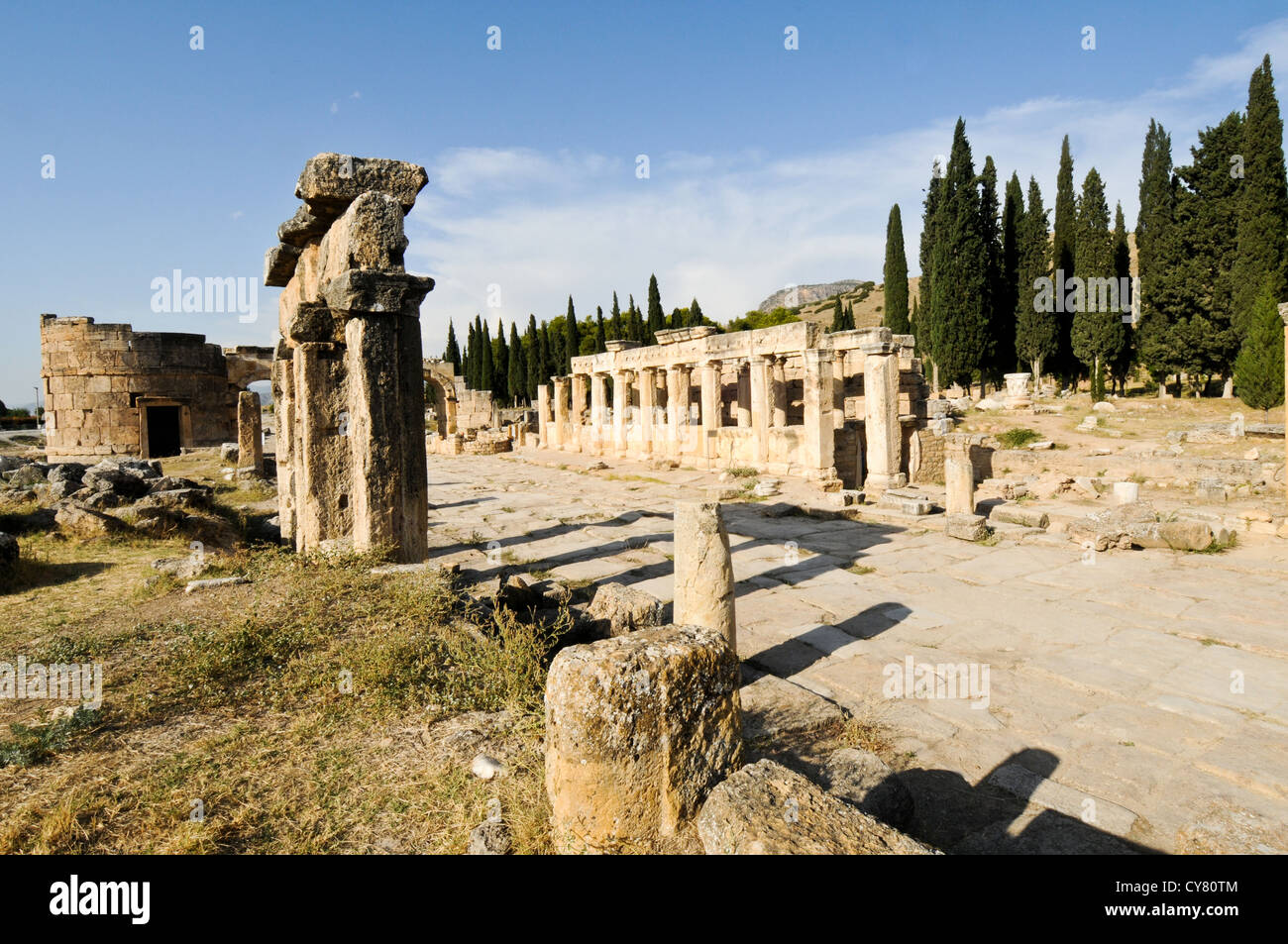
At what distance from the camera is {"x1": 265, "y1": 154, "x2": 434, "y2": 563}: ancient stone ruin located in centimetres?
674

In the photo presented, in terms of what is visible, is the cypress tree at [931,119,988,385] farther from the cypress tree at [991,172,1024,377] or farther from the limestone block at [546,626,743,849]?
the limestone block at [546,626,743,849]

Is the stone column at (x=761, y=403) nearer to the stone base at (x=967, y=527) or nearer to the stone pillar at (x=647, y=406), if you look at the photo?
the stone pillar at (x=647, y=406)

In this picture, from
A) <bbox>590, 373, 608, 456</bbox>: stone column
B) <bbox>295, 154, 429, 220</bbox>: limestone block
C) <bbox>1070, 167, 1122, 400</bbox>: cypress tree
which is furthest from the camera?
<bbox>1070, 167, 1122, 400</bbox>: cypress tree

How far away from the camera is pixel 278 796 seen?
10.1 feet

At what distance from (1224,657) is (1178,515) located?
6.64 metres

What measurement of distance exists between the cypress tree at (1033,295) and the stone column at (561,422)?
73.8 feet

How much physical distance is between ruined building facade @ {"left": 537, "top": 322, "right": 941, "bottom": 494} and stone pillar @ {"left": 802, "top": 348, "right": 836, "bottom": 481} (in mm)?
26

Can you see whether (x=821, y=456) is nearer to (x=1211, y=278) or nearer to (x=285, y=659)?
(x=285, y=659)

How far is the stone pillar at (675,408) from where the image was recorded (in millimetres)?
23391

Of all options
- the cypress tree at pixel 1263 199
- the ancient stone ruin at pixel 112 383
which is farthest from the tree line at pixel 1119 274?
the ancient stone ruin at pixel 112 383

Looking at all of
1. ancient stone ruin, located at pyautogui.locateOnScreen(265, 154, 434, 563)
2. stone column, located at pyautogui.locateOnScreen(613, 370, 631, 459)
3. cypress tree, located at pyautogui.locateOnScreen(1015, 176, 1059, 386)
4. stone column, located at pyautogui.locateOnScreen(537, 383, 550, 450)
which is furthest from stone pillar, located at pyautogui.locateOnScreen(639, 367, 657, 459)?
cypress tree, located at pyautogui.locateOnScreen(1015, 176, 1059, 386)

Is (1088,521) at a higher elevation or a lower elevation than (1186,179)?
lower
